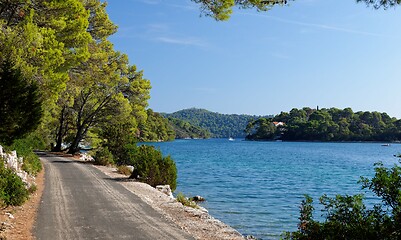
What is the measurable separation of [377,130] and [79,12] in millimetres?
159714

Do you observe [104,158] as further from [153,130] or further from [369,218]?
[153,130]

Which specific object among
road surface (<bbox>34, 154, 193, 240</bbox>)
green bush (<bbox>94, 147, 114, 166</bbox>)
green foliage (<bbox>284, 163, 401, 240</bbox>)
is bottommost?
road surface (<bbox>34, 154, 193, 240</bbox>)

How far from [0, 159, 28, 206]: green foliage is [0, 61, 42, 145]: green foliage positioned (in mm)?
4413

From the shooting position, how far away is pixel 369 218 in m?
5.48

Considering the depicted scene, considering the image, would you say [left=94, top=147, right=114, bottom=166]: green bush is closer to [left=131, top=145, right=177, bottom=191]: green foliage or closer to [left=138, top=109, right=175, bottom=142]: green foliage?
[left=131, top=145, right=177, bottom=191]: green foliage

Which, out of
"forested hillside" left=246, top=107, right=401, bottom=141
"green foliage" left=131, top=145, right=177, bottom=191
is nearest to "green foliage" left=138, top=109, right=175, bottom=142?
"forested hillside" left=246, top=107, right=401, bottom=141

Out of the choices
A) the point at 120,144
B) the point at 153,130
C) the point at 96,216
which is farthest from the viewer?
the point at 153,130

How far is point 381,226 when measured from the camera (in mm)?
5359

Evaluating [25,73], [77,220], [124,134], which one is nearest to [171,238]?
[77,220]

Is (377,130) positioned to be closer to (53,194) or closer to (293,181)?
(293,181)

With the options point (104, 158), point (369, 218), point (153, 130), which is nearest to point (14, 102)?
point (104, 158)

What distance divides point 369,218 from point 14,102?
52.8 ft

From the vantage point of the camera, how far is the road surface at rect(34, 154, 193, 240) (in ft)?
32.2

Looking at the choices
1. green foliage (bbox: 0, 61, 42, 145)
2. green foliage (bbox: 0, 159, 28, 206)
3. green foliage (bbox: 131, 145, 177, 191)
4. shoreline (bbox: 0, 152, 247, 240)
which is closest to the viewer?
shoreline (bbox: 0, 152, 247, 240)
